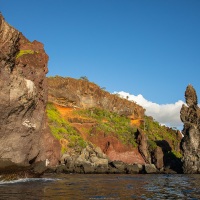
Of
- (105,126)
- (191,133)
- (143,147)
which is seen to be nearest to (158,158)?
(143,147)

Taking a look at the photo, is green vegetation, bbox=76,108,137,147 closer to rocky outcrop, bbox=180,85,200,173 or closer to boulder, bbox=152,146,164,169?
boulder, bbox=152,146,164,169

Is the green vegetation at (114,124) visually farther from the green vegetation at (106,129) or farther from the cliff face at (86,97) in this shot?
the cliff face at (86,97)

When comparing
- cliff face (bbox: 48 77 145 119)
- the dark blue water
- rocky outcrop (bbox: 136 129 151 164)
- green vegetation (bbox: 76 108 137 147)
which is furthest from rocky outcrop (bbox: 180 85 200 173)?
the dark blue water

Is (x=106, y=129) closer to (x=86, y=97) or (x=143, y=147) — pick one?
(x=143, y=147)

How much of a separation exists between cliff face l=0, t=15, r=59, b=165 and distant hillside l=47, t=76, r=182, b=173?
35.7 m

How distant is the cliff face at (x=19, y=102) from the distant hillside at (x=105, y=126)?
117ft

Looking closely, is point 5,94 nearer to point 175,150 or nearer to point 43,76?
point 43,76

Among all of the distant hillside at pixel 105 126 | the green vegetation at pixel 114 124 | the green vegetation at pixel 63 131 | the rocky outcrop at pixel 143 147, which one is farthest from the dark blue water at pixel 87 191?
the green vegetation at pixel 114 124

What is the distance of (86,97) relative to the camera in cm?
10644

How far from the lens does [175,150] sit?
326ft

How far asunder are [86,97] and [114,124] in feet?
51.9

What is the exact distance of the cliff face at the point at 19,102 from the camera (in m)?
25.6

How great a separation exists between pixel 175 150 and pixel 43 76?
75.1 metres

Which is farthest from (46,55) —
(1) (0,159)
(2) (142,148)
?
(2) (142,148)
